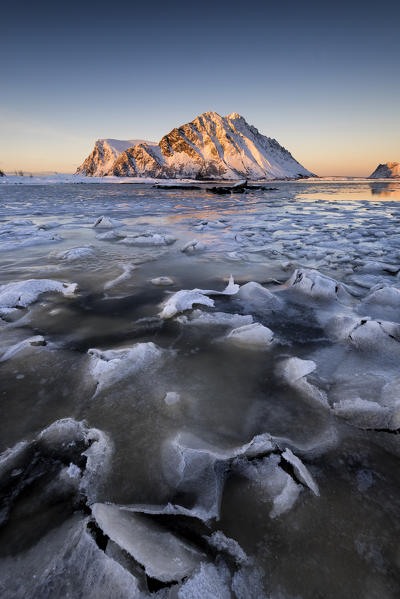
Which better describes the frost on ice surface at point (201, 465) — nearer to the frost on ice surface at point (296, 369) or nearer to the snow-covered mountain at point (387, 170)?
the frost on ice surface at point (296, 369)

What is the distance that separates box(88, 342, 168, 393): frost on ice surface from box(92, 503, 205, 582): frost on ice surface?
0.79m

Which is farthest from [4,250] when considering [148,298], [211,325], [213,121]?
[213,121]

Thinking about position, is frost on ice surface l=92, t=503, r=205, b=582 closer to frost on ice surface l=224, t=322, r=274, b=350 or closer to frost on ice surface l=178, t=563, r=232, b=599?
frost on ice surface l=178, t=563, r=232, b=599

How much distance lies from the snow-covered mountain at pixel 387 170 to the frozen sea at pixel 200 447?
660 ft

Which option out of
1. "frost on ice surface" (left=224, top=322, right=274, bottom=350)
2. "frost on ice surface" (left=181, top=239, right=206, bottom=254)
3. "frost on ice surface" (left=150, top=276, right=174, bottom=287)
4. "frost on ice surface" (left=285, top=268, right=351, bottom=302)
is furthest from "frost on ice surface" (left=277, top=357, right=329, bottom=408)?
"frost on ice surface" (left=181, top=239, right=206, bottom=254)

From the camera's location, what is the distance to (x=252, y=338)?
222 cm

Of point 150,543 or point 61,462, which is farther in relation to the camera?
point 61,462

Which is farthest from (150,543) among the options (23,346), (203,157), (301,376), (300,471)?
(203,157)

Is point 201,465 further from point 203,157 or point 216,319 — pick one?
point 203,157

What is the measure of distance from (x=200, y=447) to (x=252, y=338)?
1069 millimetres

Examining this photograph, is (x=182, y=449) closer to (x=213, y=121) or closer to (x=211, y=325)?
(x=211, y=325)

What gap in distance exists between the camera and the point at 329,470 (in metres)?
1.21

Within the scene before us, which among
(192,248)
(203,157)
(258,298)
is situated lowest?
(192,248)

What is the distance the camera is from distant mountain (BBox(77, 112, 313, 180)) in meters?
137
